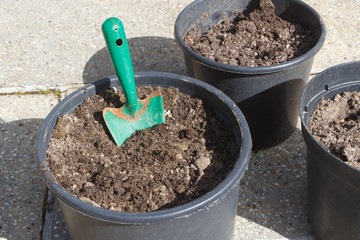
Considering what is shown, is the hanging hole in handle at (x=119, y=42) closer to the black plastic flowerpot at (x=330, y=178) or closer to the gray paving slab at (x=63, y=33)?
the black plastic flowerpot at (x=330, y=178)

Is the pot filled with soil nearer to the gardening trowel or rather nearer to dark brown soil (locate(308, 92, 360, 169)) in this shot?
dark brown soil (locate(308, 92, 360, 169))

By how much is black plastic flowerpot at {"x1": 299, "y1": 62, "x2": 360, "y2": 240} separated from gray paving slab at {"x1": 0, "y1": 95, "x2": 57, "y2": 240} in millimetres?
1224

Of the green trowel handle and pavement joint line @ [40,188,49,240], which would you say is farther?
pavement joint line @ [40,188,49,240]

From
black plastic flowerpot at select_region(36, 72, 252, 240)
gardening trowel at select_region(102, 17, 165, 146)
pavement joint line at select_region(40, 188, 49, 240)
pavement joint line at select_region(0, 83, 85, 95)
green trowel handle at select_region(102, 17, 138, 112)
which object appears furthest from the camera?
pavement joint line at select_region(0, 83, 85, 95)

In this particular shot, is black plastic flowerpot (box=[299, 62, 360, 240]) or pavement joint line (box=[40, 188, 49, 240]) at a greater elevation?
black plastic flowerpot (box=[299, 62, 360, 240])

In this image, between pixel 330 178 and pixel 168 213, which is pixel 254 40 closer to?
pixel 330 178

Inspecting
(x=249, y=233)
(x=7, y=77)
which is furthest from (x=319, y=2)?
(x=7, y=77)

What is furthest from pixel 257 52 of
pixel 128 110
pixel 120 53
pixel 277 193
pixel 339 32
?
pixel 339 32

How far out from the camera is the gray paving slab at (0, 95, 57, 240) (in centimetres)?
200

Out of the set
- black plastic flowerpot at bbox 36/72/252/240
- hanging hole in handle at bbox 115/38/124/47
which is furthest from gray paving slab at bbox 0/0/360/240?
hanging hole in handle at bbox 115/38/124/47

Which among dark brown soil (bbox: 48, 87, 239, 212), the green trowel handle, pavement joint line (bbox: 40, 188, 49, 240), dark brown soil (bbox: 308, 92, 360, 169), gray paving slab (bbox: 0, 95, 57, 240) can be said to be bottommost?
pavement joint line (bbox: 40, 188, 49, 240)

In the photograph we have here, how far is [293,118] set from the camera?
2320 mm

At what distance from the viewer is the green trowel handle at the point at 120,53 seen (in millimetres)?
1480

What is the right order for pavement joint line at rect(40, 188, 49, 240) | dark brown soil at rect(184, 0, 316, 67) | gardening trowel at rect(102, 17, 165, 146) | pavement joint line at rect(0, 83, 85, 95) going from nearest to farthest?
gardening trowel at rect(102, 17, 165, 146), pavement joint line at rect(40, 188, 49, 240), dark brown soil at rect(184, 0, 316, 67), pavement joint line at rect(0, 83, 85, 95)
